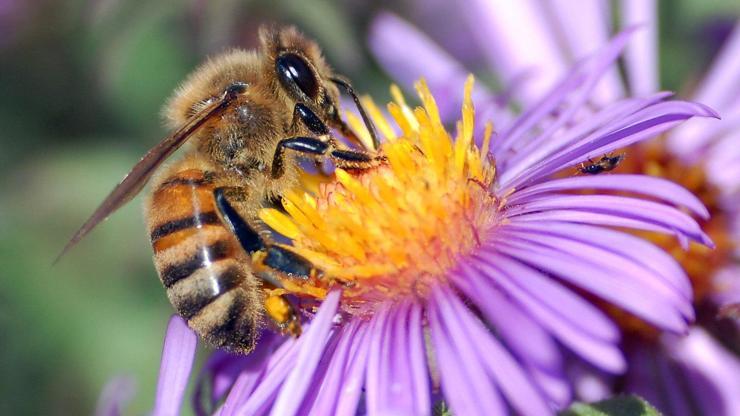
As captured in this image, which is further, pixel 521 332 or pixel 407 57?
pixel 407 57

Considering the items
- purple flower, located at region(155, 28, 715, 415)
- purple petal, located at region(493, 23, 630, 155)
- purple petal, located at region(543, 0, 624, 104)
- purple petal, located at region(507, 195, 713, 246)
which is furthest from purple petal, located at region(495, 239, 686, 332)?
purple petal, located at region(543, 0, 624, 104)

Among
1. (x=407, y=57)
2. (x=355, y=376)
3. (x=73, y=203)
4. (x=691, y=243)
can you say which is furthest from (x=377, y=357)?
(x=73, y=203)

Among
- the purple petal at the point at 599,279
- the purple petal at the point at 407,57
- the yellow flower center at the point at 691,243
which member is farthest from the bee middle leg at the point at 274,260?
the purple petal at the point at 407,57

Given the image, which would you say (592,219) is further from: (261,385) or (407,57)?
(407,57)

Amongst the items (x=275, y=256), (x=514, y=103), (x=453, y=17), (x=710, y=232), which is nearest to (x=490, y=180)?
(x=275, y=256)

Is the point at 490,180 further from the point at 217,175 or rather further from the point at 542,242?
the point at 217,175
